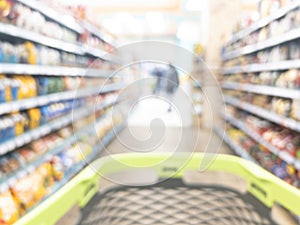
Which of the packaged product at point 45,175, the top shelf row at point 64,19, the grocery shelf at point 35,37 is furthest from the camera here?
the packaged product at point 45,175

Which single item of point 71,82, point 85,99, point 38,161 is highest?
point 71,82

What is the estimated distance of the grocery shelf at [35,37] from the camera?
1.85 metres

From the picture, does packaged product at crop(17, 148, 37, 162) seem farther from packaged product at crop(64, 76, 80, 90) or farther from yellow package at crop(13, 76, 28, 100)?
packaged product at crop(64, 76, 80, 90)

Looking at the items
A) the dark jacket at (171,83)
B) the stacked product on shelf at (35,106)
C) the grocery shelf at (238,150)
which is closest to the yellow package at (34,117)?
the stacked product on shelf at (35,106)

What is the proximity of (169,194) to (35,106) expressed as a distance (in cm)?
197

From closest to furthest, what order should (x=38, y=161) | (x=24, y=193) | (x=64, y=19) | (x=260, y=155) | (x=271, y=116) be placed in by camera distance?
(x=24, y=193) < (x=38, y=161) < (x=271, y=116) < (x=64, y=19) < (x=260, y=155)

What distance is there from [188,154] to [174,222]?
8.2 inches

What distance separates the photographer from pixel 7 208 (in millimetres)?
1799

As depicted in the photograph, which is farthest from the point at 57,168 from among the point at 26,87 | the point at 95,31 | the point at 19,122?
the point at 95,31

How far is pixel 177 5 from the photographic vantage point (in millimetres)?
9812

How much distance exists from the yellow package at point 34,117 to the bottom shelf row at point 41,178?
287 mm

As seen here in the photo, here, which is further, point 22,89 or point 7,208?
point 22,89

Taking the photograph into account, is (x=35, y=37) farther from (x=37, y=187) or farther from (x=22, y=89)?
(x=37, y=187)

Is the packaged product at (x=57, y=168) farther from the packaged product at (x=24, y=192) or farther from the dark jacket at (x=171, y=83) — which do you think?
the dark jacket at (x=171, y=83)
